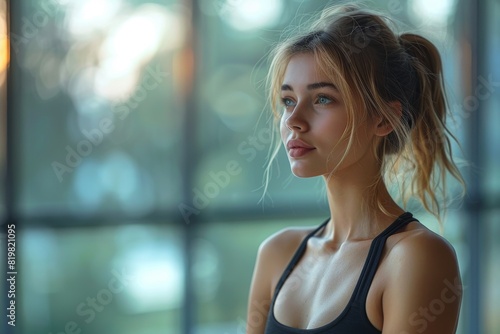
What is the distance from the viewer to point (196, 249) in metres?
3.30

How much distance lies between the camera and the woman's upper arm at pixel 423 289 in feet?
4.26

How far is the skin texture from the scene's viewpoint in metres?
1.32

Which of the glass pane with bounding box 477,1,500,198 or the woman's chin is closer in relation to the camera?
the woman's chin

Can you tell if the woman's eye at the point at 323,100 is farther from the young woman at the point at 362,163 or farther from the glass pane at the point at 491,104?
the glass pane at the point at 491,104

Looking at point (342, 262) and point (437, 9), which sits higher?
point (437, 9)

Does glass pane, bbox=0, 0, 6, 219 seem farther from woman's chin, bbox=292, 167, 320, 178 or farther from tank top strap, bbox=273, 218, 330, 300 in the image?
woman's chin, bbox=292, 167, 320, 178

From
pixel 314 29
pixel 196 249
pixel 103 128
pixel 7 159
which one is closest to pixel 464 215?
pixel 196 249

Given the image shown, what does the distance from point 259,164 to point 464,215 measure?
1177 mm

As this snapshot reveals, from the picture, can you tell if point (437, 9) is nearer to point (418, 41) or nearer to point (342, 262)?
point (418, 41)

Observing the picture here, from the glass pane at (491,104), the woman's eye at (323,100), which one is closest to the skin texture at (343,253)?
the woman's eye at (323,100)

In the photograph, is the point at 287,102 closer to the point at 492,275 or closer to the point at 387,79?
the point at 387,79

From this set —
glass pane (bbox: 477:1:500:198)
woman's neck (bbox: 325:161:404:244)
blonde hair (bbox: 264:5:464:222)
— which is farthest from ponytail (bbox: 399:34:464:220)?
glass pane (bbox: 477:1:500:198)

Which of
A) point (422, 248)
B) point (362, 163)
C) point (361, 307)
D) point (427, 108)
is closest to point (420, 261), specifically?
point (422, 248)

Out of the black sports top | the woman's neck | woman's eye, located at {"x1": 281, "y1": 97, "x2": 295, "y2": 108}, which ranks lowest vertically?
the black sports top
